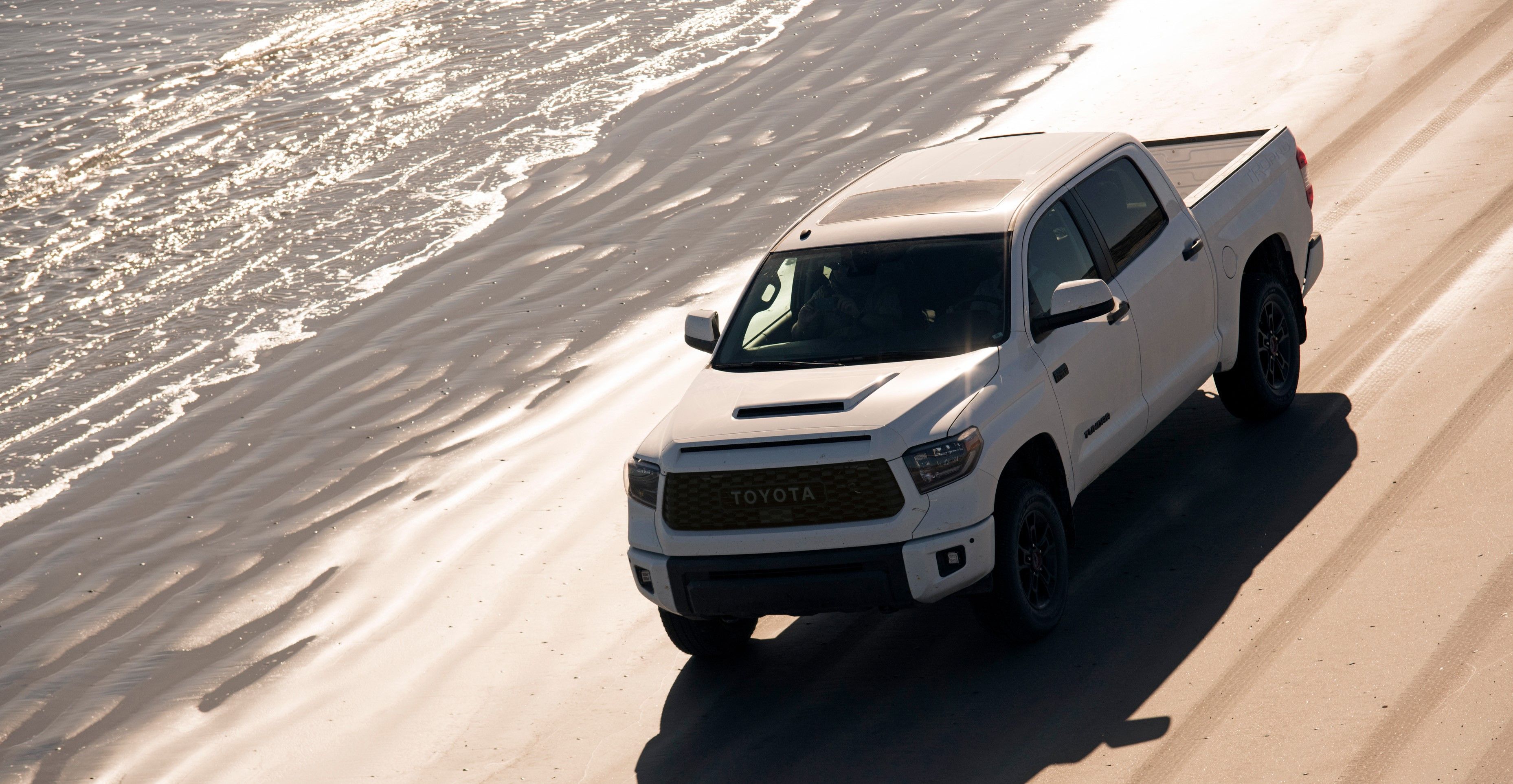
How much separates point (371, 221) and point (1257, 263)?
830 centimetres

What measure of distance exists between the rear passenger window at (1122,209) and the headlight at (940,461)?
169 cm

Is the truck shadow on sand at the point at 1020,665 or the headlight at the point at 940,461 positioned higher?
the headlight at the point at 940,461

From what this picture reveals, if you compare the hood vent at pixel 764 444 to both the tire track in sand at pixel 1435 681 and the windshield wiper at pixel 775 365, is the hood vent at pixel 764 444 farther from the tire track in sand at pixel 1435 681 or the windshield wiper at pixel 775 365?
the tire track in sand at pixel 1435 681

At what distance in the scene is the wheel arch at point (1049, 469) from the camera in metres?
6.78

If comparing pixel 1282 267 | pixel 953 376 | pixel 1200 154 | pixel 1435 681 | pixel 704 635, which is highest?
pixel 953 376

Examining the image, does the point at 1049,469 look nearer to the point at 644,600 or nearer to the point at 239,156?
the point at 644,600

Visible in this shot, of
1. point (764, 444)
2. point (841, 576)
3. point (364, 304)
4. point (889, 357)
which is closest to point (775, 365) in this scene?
point (889, 357)

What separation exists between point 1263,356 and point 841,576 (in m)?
3.50

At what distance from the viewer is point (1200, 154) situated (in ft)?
30.8

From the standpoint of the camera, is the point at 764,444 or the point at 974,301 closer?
the point at 764,444

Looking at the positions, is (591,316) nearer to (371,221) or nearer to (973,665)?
(371,221)

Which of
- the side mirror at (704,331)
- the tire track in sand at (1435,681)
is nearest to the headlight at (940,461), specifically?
the side mirror at (704,331)

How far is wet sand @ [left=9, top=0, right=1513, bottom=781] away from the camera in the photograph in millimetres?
6164

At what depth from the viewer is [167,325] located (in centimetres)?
1236
